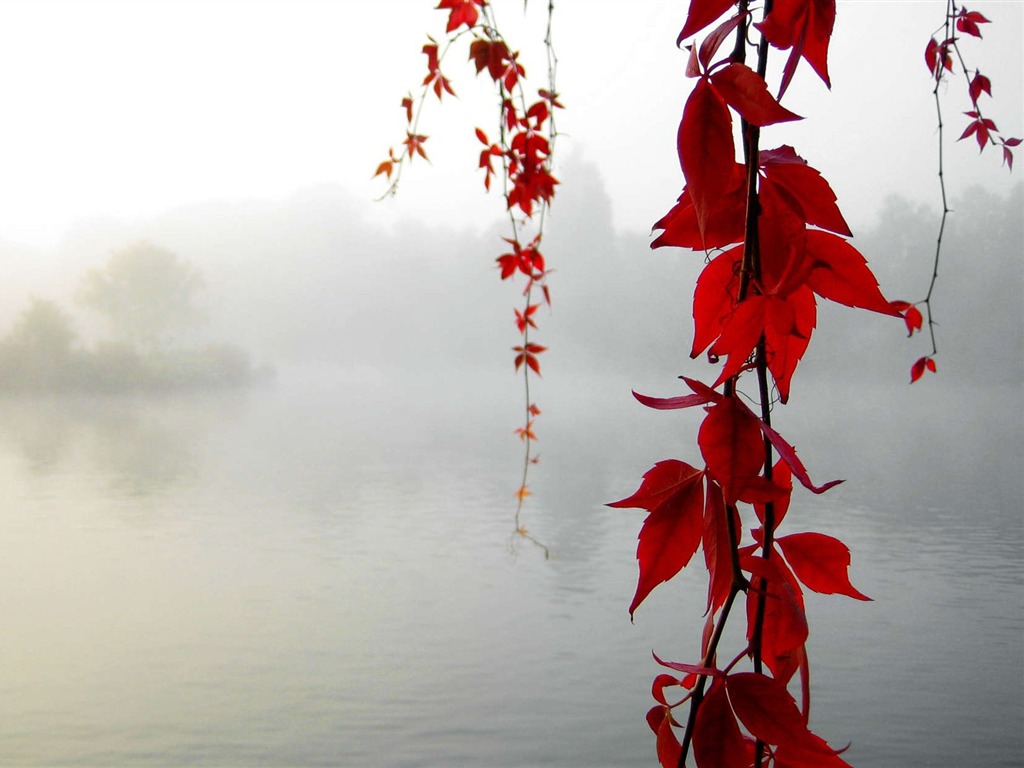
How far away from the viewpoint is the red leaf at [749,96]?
3.7 inches

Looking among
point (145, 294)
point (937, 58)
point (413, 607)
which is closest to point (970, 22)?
point (937, 58)

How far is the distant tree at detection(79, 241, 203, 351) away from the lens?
2.70m

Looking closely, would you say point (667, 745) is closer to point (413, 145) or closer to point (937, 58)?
point (413, 145)

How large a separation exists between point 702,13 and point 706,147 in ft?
0.06

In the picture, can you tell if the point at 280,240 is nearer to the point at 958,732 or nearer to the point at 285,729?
the point at 285,729

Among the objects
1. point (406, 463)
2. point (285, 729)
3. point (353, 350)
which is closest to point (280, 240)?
point (353, 350)

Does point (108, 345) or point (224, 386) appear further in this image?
point (224, 386)

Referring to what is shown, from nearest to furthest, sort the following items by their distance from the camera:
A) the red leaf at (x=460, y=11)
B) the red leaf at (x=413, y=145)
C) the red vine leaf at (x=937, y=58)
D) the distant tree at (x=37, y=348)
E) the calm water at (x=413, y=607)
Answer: the red leaf at (x=460, y=11) < the red leaf at (x=413, y=145) < the red vine leaf at (x=937, y=58) < the calm water at (x=413, y=607) < the distant tree at (x=37, y=348)

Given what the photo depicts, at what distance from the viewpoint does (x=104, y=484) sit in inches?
80.0

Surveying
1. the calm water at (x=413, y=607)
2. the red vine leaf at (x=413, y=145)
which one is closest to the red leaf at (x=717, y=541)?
the red vine leaf at (x=413, y=145)

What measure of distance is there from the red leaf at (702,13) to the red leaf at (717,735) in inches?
3.3

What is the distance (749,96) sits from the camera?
3.7 inches

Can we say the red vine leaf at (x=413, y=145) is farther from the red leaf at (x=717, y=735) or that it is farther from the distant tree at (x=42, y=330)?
the distant tree at (x=42, y=330)

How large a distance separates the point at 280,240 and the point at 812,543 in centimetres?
312
